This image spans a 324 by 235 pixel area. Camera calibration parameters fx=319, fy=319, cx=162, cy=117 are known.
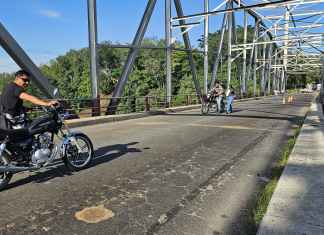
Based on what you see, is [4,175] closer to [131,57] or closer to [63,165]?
[63,165]

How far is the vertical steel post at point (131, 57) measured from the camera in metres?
15.9

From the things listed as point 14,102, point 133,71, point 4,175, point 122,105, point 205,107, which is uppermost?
point 133,71

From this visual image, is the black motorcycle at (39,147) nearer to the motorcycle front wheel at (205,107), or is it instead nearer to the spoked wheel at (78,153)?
the spoked wheel at (78,153)

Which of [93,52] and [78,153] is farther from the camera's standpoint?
[93,52]

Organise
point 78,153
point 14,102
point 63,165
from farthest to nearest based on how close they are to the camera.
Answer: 1. point 63,165
2. point 78,153
3. point 14,102

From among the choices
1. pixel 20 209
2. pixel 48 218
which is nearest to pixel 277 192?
pixel 48 218

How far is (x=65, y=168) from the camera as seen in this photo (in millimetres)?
5594

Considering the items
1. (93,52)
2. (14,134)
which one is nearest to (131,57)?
(93,52)

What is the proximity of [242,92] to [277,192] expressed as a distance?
120 ft

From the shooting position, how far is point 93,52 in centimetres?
1498

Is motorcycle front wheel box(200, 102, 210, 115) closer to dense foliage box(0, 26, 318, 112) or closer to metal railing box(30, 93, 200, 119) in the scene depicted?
metal railing box(30, 93, 200, 119)

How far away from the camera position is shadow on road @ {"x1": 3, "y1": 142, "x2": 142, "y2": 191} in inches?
194

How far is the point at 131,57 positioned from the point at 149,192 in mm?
13767

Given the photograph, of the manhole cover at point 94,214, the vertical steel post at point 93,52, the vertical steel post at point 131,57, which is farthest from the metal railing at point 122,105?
the manhole cover at point 94,214
